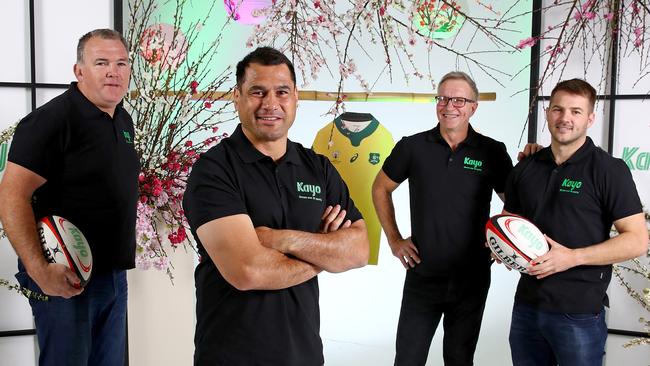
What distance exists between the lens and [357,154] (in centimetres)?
392

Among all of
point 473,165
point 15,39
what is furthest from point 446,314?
point 15,39

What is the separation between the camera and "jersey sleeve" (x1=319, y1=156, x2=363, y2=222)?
2291 millimetres

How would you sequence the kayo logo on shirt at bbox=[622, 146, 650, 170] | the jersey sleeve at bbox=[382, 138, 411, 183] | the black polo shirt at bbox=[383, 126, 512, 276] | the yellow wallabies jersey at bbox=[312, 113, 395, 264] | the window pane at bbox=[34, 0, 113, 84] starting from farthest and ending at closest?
the yellow wallabies jersey at bbox=[312, 113, 395, 264], the kayo logo on shirt at bbox=[622, 146, 650, 170], the window pane at bbox=[34, 0, 113, 84], the jersey sleeve at bbox=[382, 138, 411, 183], the black polo shirt at bbox=[383, 126, 512, 276]

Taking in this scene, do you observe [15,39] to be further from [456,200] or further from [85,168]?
[456,200]

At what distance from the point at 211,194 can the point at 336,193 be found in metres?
0.46

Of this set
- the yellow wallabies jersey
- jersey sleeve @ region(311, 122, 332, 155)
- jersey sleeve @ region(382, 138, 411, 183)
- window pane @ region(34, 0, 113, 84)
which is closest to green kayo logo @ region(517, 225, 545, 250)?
jersey sleeve @ region(382, 138, 411, 183)

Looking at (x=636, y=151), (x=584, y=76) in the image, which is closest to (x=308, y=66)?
(x=584, y=76)

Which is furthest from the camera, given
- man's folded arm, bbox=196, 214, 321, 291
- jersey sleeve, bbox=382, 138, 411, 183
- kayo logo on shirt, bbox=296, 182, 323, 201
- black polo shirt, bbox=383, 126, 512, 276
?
jersey sleeve, bbox=382, 138, 411, 183

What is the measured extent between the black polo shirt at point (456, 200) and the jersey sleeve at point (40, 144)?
1626mm

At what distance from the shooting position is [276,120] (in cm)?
216

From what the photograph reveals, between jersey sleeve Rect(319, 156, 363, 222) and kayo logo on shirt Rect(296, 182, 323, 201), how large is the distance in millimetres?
86

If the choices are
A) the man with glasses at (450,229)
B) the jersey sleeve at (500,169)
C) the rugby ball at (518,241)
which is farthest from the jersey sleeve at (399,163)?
the rugby ball at (518,241)

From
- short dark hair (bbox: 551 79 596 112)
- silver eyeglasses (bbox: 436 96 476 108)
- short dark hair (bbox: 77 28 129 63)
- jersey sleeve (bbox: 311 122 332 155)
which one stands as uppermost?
short dark hair (bbox: 77 28 129 63)

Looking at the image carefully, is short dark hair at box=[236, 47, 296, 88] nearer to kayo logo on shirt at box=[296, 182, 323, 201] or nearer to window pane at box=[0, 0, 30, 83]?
kayo logo on shirt at box=[296, 182, 323, 201]
